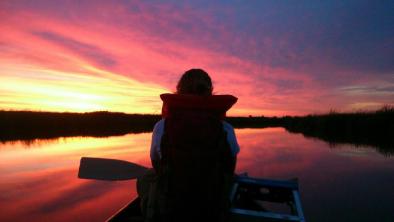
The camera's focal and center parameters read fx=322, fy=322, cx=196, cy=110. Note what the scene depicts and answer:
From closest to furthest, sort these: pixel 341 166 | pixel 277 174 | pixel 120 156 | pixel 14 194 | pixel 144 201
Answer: pixel 144 201
pixel 14 194
pixel 277 174
pixel 341 166
pixel 120 156

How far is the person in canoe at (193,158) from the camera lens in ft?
7.98

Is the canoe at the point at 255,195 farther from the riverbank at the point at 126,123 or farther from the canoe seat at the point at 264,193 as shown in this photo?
the riverbank at the point at 126,123

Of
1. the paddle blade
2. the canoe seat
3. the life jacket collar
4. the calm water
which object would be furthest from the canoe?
the life jacket collar

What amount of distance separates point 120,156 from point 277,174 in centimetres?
523

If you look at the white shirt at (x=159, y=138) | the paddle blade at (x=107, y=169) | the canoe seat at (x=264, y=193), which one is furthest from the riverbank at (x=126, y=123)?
the white shirt at (x=159, y=138)

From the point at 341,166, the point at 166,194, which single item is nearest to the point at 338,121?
the point at 341,166

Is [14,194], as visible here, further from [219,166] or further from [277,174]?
[277,174]

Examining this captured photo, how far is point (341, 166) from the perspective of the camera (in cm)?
946

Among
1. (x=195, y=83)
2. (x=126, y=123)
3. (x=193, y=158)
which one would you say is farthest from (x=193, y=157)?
(x=126, y=123)

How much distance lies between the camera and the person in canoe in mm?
2434

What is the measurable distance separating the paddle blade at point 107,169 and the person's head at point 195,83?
6.60ft

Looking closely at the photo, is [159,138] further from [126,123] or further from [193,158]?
[126,123]

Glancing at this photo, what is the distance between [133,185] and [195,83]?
16.7ft

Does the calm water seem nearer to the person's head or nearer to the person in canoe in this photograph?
the person in canoe
